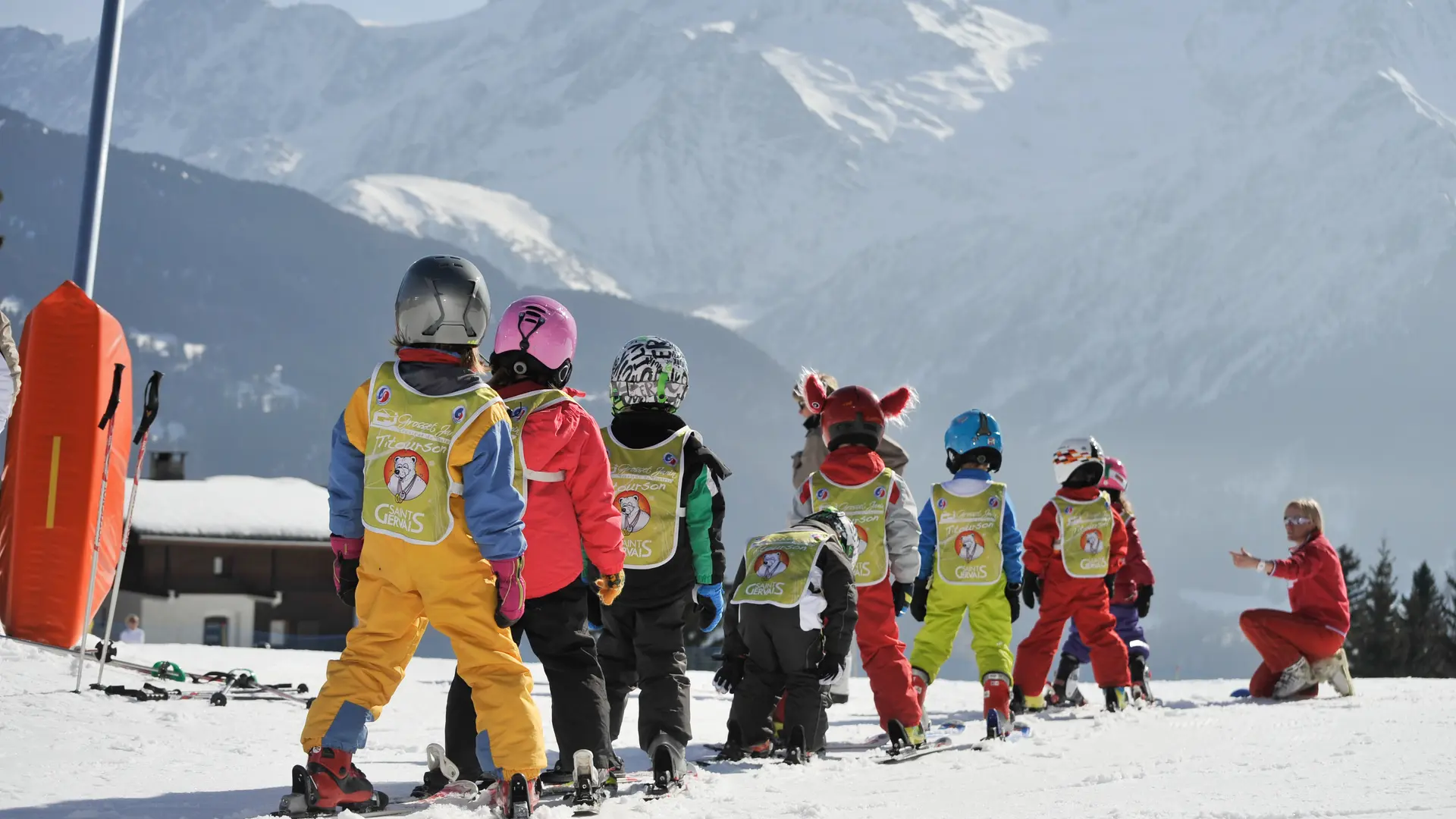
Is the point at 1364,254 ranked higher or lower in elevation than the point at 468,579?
higher

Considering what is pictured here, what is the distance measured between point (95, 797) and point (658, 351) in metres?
2.85

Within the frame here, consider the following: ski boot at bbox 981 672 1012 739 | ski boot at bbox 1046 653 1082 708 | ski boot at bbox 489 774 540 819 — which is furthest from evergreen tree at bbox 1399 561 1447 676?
ski boot at bbox 489 774 540 819

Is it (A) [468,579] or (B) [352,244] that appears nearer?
(A) [468,579]

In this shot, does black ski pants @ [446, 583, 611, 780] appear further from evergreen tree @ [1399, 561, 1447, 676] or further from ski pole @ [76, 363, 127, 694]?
evergreen tree @ [1399, 561, 1447, 676]

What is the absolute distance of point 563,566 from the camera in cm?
511

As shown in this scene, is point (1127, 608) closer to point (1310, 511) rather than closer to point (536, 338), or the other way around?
point (1310, 511)

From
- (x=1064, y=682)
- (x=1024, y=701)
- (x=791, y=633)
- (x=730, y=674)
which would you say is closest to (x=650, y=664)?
(x=791, y=633)

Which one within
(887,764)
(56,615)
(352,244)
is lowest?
(887,764)

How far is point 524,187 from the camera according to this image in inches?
7594

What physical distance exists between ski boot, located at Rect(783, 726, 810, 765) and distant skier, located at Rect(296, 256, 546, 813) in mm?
2060

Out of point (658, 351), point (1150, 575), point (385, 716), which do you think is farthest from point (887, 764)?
point (1150, 575)

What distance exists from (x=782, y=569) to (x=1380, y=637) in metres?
34.2

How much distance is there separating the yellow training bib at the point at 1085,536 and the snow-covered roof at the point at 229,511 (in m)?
23.4

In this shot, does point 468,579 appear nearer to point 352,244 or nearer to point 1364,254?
point 352,244
